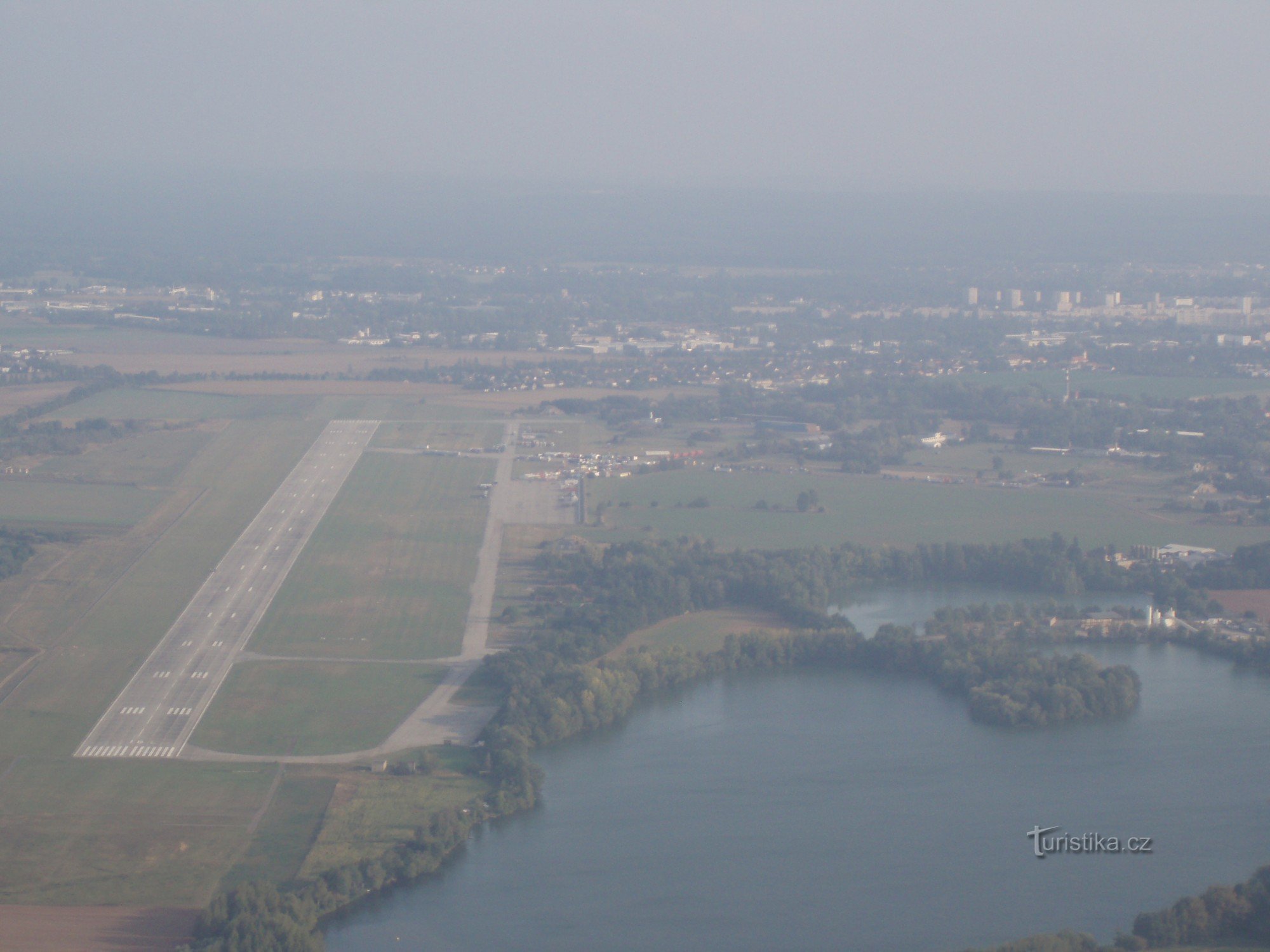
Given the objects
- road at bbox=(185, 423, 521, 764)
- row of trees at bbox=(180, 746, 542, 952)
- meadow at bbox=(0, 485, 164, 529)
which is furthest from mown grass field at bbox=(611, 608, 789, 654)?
meadow at bbox=(0, 485, 164, 529)

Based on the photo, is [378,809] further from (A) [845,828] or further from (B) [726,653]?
(B) [726,653]

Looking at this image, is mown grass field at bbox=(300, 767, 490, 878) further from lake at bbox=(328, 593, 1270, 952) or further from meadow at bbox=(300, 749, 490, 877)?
lake at bbox=(328, 593, 1270, 952)

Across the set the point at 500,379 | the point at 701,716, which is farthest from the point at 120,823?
the point at 500,379

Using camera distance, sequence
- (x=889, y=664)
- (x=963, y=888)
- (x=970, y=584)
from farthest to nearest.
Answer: (x=970, y=584), (x=889, y=664), (x=963, y=888)

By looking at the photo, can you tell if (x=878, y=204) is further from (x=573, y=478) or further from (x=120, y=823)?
(x=120, y=823)

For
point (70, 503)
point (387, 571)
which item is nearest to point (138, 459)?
point (70, 503)

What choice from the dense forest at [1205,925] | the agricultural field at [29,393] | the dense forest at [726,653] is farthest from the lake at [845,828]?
the agricultural field at [29,393]
